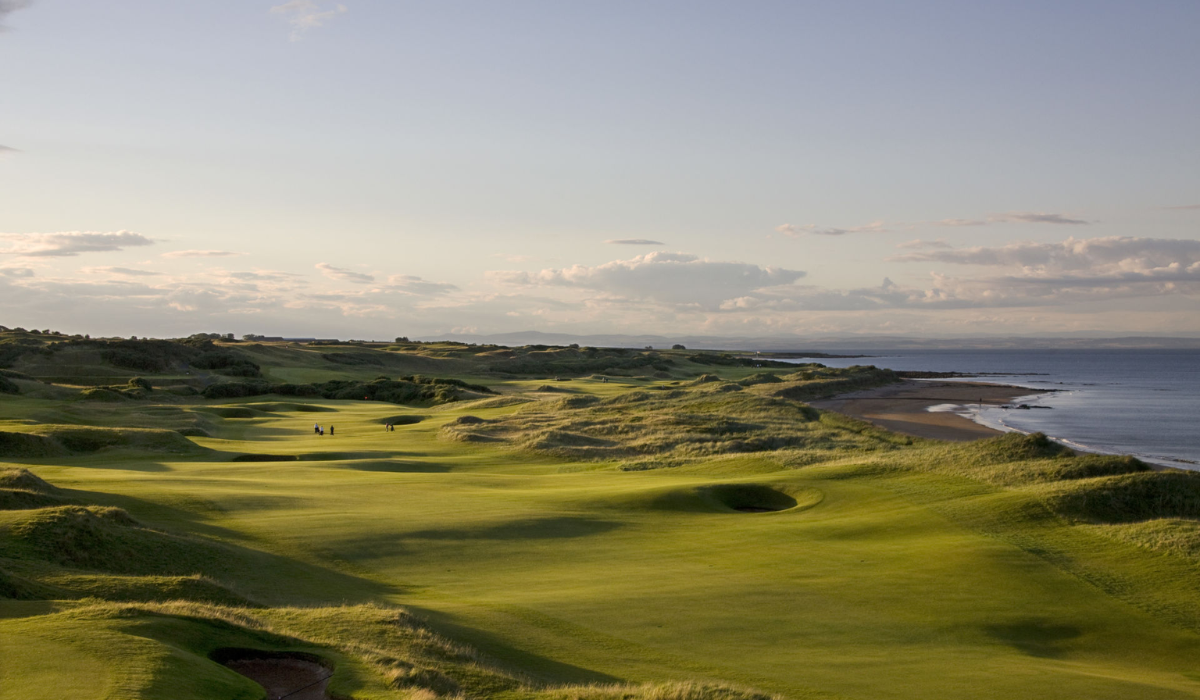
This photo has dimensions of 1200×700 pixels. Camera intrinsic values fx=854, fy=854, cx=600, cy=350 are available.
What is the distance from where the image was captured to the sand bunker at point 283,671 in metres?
9.52

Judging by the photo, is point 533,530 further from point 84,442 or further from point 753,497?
point 84,442

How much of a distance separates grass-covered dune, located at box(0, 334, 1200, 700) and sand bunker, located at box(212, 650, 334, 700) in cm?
12

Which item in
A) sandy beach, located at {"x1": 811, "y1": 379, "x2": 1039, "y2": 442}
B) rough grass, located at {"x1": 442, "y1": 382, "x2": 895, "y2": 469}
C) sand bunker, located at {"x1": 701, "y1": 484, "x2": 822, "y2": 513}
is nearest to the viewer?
sand bunker, located at {"x1": 701, "y1": 484, "x2": 822, "y2": 513}

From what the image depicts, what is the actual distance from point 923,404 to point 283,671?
84082 millimetres

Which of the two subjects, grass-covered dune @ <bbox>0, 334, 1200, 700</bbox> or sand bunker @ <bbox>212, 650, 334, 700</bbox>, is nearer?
sand bunker @ <bbox>212, 650, 334, 700</bbox>

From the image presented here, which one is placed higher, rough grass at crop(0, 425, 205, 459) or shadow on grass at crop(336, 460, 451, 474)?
rough grass at crop(0, 425, 205, 459)

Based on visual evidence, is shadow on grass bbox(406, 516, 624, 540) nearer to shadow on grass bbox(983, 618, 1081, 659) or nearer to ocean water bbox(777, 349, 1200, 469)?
shadow on grass bbox(983, 618, 1081, 659)

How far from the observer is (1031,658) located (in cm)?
1382

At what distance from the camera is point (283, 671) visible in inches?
398

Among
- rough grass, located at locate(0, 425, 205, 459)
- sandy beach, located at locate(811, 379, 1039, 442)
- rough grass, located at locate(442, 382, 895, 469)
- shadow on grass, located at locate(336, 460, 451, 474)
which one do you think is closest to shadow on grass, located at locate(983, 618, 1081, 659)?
rough grass, located at locate(442, 382, 895, 469)

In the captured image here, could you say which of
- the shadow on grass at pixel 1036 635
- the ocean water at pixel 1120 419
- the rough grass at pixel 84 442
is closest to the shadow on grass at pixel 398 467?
the rough grass at pixel 84 442

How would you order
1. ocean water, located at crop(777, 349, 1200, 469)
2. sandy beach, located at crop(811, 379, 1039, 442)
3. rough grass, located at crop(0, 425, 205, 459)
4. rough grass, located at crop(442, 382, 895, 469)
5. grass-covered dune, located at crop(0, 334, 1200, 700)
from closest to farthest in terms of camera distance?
grass-covered dune, located at crop(0, 334, 1200, 700) → rough grass, located at crop(0, 425, 205, 459) → rough grass, located at crop(442, 382, 895, 469) → ocean water, located at crop(777, 349, 1200, 469) → sandy beach, located at crop(811, 379, 1039, 442)

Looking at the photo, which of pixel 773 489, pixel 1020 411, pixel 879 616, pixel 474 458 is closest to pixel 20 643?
pixel 879 616

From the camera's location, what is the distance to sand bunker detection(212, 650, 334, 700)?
375 inches
